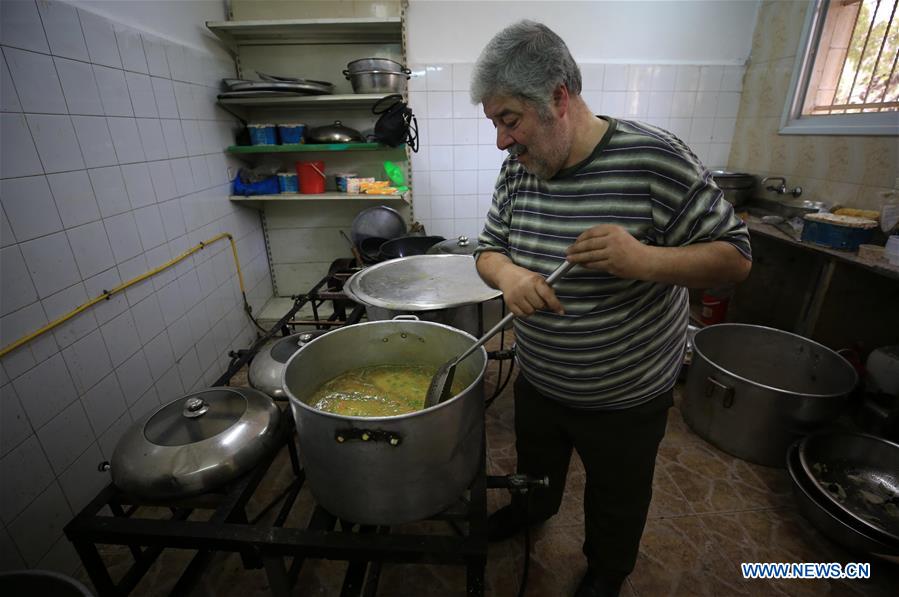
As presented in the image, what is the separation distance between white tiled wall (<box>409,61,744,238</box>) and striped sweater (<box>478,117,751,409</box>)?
2.44m

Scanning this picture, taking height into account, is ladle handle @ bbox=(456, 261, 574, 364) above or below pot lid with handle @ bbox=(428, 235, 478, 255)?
above

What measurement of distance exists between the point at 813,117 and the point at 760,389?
2.39m

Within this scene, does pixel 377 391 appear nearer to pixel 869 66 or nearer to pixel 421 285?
pixel 421 285

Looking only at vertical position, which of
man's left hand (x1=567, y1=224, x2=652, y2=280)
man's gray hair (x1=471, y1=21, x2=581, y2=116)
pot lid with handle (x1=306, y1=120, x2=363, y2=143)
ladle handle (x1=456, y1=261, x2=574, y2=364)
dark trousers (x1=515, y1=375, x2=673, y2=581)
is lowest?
dark trousers (x1=515, y1=375, x2=673, y2=581)

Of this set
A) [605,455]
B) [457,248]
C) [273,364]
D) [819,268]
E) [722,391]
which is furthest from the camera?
[819,268]

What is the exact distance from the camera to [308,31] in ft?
9.66

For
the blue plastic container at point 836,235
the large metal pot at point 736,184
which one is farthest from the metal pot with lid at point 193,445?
the large metal pot at point 736,184

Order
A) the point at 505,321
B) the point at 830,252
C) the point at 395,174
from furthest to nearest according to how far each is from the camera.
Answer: the point at 395,174, the point at 830,252, the point at 505,321

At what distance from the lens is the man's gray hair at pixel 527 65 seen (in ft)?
2.92

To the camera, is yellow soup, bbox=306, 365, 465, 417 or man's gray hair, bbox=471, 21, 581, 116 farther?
yellow soup, bbox=306, 365, 465, 417

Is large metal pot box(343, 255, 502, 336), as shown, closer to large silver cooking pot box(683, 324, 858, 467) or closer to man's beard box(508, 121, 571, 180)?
man's beard box(508, 121, 571, 180)

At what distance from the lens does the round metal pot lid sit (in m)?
1.47

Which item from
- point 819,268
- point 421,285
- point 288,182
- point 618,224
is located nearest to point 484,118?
point 288,182

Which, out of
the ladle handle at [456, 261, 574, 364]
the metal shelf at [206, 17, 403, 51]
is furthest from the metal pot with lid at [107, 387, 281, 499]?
the metal shelf at [206, 17, 403, 51]
